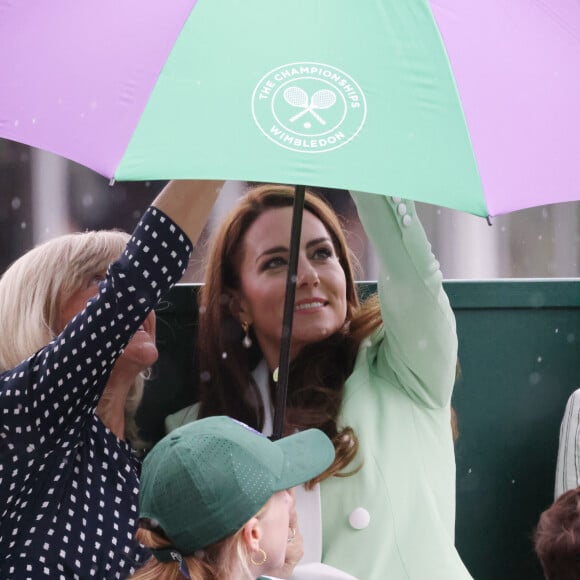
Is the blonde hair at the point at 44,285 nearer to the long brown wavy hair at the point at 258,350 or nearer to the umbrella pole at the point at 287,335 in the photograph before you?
the long brown wavy hair at the point at 258,350

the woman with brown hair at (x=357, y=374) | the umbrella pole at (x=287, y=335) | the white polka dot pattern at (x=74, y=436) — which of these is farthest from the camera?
the woman with brown hair at (x=357, y=374)

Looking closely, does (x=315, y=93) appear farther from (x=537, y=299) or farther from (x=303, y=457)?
(x=537, y=299)

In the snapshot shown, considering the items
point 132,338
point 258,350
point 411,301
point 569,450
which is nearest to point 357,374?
point 411,301

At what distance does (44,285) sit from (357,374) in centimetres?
88

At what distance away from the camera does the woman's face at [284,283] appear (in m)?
3.28

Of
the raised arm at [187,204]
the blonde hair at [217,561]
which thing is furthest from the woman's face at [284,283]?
the blonde hair at [217,561]

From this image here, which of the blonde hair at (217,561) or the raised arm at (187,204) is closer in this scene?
the blonde hair at (217,561)

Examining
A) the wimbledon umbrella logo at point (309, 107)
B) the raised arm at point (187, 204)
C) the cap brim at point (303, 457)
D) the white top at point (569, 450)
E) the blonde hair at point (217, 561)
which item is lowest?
the white top at point (569, 450)

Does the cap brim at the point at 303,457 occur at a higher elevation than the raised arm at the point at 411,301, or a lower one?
lower

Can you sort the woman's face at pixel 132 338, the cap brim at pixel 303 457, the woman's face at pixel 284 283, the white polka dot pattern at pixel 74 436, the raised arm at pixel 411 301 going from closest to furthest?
the cap brim at pixel 303 457, the white polka dot pattern at pixel 74 436, the raised arm at pixel 411 301, the woman's face at pixel 132 338, the woman's face at pixel 284 283

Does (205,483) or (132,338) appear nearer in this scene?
(205,483)

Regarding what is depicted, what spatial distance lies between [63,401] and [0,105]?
27.1 inches

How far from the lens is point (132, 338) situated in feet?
10.5

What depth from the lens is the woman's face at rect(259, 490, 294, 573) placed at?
2174mm
